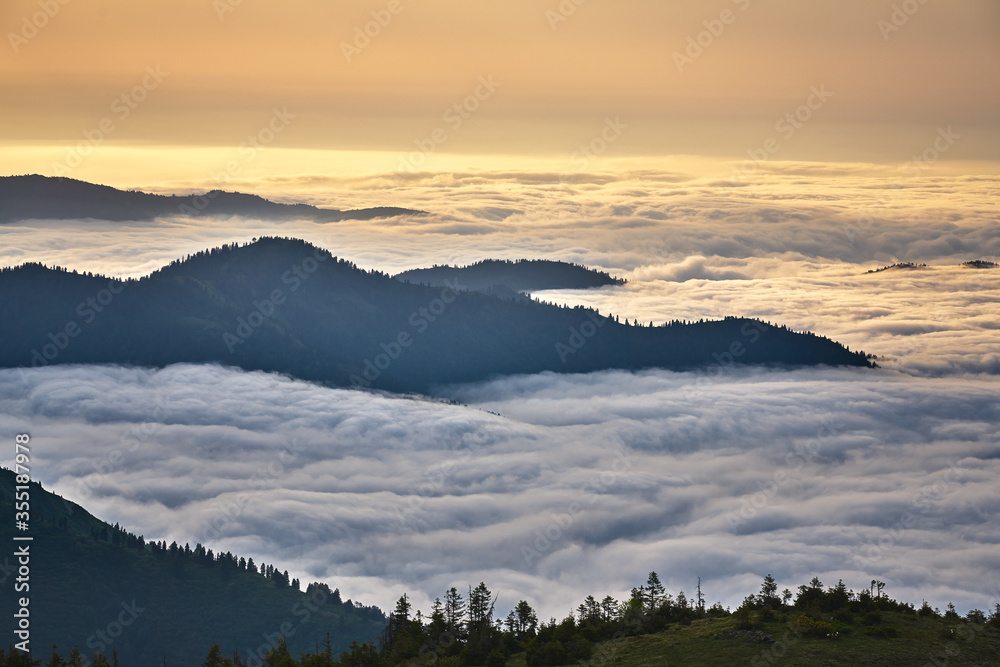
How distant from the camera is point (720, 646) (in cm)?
13375

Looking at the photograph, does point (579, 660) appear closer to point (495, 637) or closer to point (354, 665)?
point (495, 637)

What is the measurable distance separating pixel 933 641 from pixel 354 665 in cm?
8198

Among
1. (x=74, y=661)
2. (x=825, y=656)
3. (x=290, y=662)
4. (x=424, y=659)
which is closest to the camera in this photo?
(x=825, y=656)

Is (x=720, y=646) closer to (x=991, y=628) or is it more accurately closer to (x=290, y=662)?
(x=991, y=628)

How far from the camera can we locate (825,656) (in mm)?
127062

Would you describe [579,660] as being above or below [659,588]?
below

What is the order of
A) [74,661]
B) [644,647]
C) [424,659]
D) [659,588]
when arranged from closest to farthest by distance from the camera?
[644,647] → [424,659] → [659,588] → [74,661]

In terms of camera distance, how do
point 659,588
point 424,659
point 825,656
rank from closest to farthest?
point 825,656 < point 424,659 < point 659,588

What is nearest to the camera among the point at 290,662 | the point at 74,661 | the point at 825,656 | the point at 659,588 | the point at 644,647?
the point at 825,656

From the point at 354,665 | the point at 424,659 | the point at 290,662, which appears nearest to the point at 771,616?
the point at 424,659

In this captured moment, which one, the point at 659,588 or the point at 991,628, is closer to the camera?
the point at 991,628

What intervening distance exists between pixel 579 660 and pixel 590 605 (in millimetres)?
34317

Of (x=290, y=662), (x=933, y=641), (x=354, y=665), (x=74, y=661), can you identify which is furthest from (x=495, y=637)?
(x=74, y=661)

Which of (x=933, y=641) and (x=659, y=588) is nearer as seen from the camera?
(x=933, y=641)
